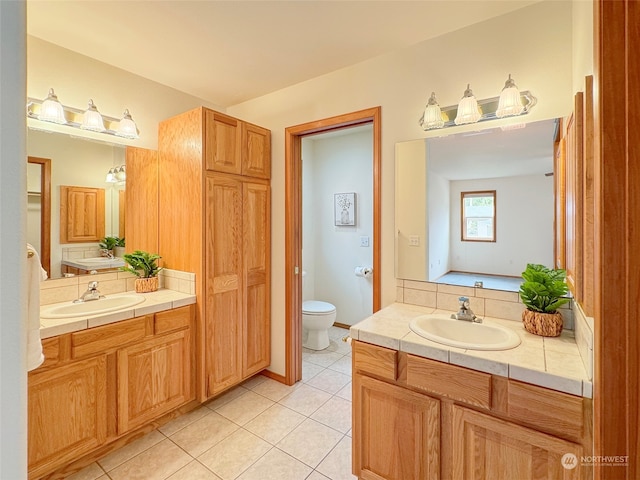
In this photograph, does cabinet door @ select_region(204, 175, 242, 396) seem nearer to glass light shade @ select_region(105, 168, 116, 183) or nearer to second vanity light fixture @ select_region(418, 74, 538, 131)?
glass light shade @ select_region(105, 168, 116, 183)

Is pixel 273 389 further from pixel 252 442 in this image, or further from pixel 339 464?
pixel 339 464

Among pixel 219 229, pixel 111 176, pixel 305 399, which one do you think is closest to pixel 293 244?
pixel 219 229

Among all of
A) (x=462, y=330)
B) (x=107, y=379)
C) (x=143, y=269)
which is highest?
(x=143, y=269)

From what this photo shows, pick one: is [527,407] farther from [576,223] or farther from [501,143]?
[501,143]

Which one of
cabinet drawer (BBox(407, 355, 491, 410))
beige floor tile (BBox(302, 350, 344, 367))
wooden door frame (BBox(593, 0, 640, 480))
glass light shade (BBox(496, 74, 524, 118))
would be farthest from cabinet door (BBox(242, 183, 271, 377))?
wooden door frame (BBox(593, 0, 640, 480))

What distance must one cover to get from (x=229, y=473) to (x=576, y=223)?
2.02 metres

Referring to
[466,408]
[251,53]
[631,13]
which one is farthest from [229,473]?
[251,53]

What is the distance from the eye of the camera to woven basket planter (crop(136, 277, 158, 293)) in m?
2.12

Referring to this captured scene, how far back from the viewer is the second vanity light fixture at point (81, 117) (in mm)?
1763

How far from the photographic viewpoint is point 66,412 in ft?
4.90

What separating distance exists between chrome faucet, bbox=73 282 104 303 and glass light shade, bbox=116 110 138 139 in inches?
42.4

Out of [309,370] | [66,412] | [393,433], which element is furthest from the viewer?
[309,370]

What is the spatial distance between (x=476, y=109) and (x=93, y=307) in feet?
8.60

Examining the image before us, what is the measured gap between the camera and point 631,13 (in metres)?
0.69
